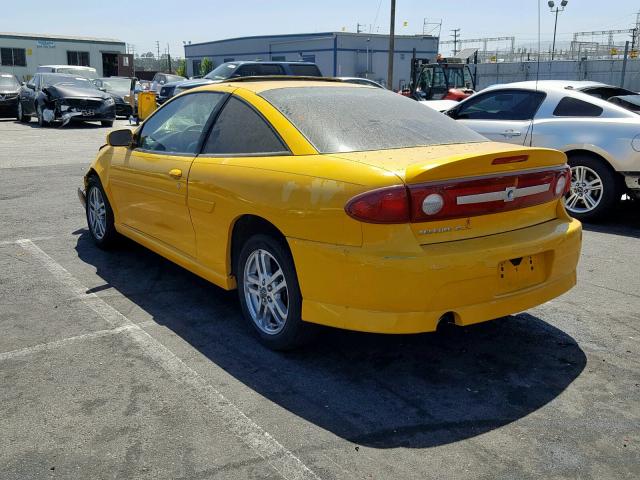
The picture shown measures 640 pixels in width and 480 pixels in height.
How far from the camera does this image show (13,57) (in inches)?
1841

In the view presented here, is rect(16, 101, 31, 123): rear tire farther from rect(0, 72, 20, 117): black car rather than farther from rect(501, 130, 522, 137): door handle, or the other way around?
rect(501, 130, 522, 137): door handle

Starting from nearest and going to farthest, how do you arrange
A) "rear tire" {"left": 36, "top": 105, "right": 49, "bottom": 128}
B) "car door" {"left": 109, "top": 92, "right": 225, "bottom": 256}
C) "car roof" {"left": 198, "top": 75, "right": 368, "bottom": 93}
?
"car roof" {"left": 198, "top": 75, "right": 368, "bottom": 93}, "car door" {"left": 109, "top": 92, "right": 225, "bottom": 256}, "rear tire" {"left": 36, "top": 105, "right": 49, "bottom": 128}

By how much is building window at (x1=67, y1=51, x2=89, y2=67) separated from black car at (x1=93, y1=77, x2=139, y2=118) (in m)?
24.6

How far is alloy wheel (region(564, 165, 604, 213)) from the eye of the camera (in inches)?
281

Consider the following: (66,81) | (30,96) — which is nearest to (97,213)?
(66,81)

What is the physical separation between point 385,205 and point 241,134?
4.50 ft

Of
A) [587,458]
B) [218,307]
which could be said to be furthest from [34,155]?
[587,458]

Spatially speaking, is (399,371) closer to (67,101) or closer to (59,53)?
(67,101)

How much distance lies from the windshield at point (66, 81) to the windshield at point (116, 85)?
5.52 meters

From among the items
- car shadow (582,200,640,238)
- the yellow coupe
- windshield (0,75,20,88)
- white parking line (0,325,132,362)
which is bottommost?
white parking line (0,325,132,362)

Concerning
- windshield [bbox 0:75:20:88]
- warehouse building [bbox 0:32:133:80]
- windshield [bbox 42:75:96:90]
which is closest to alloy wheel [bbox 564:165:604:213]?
windshield [bbox 42:75:96:90]

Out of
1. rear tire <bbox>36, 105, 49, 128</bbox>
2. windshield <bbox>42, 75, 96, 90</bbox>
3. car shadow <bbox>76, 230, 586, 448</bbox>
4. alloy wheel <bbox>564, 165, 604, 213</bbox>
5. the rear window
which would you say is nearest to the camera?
car shadow <bbox>76, 230, 586, 448</bbox>

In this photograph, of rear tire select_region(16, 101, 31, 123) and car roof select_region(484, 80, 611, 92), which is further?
rear tire select_region(16, 101, 31, 123)

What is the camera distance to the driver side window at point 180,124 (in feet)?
14.8
